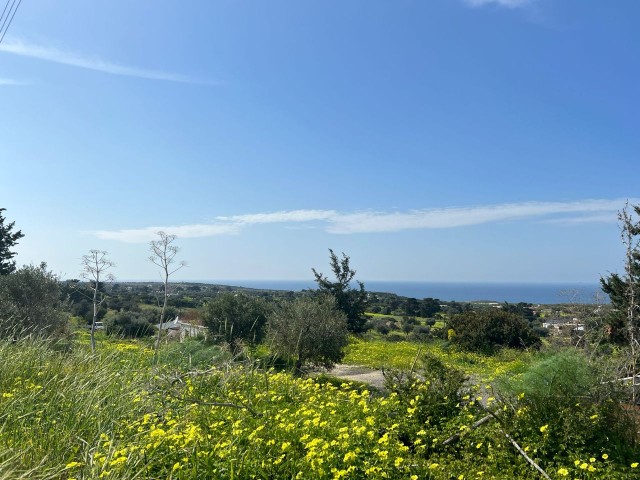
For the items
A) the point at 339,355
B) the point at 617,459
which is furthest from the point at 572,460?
the point at 339,355

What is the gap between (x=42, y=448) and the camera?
400 cm

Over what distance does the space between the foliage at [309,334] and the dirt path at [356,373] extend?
62cm

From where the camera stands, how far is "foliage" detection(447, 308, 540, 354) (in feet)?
62.7

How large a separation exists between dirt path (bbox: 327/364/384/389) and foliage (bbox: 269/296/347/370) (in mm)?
619

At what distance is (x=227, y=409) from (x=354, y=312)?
19861mm

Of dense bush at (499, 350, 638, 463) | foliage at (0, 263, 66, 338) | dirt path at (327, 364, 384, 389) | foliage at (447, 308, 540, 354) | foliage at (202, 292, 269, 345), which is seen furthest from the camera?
Result: foliage at (447, 308, 540, 354)

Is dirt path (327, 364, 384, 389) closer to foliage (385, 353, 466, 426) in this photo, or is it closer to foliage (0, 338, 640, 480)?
foliage (385, 353, 466, 426)

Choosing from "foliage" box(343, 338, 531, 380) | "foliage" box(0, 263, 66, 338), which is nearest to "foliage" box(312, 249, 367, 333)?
"foliage" box(343, 338, 531, 380)

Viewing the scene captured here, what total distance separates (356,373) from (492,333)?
7.80 m

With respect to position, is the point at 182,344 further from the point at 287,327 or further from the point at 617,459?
the point at 617,459

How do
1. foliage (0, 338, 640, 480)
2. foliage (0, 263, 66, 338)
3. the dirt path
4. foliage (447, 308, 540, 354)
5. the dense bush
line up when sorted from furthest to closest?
foliage (447, 308, 540, 354)
foliage (0, 263, 66, 338)
the dirt path
the dense bush
foliage (0, 338, 640, 480)

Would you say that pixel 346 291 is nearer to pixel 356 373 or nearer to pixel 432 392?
pixel 356 373

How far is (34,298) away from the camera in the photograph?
13.7m

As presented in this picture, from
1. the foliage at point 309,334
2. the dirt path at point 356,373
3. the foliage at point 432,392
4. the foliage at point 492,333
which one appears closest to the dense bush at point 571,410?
the foliage at point 432,392
